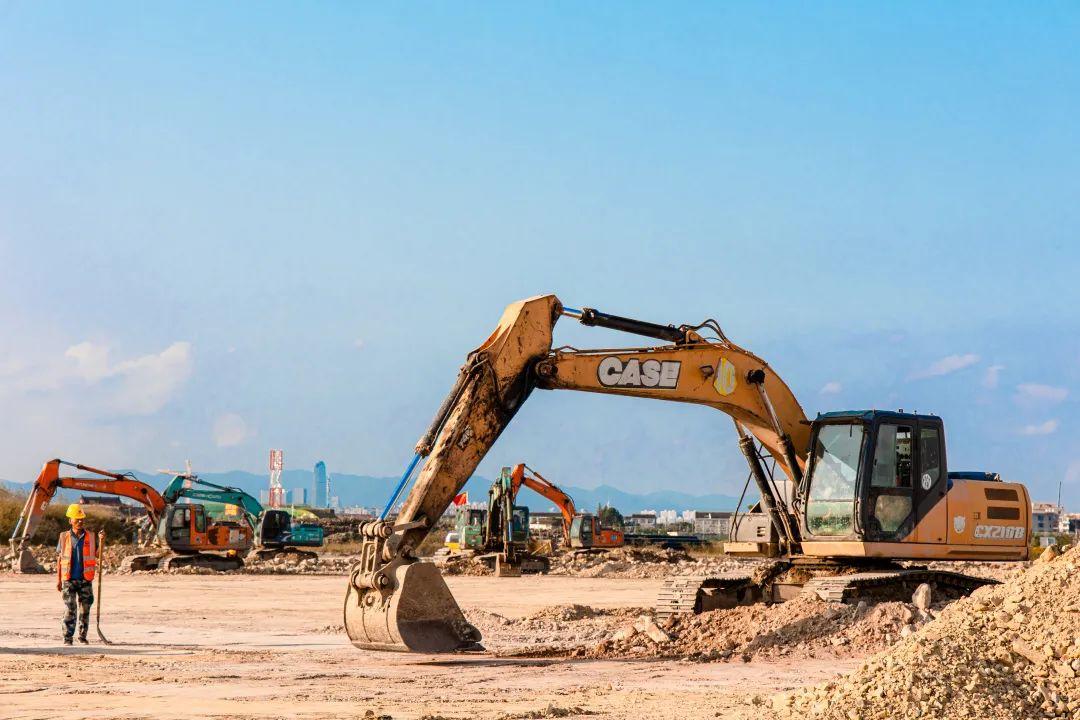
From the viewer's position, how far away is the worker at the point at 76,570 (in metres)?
16.7

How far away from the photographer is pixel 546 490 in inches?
1678

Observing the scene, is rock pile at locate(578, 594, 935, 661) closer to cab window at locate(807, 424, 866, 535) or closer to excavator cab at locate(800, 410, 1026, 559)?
excavator cab at locate(800, 410, 1026, 559)

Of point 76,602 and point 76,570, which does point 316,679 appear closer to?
point 76,570

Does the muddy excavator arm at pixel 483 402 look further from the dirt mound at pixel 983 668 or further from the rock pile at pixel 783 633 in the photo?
the dirt mound at pixel 983 668

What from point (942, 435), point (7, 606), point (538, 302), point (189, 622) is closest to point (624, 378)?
point (538, 302)

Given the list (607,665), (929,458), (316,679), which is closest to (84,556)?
(316,679)

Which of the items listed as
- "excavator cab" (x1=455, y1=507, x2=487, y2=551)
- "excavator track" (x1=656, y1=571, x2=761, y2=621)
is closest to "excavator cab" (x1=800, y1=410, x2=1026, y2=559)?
"excavator track" (x1=656, y1=571, x2=761, y2=621)

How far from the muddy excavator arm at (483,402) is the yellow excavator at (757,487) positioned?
0.05ft

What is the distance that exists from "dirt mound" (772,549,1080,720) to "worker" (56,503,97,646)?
10619mm

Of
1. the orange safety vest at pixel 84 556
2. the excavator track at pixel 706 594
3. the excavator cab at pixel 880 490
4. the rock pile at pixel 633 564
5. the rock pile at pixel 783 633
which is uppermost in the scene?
the excavator cab at pixel 880 490

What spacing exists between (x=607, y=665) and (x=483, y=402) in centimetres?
297

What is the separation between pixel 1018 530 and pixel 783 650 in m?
4.02

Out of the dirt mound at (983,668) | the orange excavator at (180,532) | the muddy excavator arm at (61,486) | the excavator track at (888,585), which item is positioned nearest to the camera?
the dirt mound at (983,668)

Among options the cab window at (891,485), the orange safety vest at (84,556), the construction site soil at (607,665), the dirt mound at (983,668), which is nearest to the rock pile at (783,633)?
the construction site soil at (607,665)
